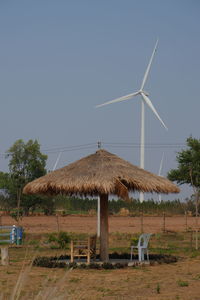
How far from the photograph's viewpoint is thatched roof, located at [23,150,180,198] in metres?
13.6

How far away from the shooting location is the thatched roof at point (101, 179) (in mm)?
13641

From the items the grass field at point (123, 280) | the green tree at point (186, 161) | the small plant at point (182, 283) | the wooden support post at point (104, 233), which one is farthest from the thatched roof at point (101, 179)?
the green tree at point (186, 161)

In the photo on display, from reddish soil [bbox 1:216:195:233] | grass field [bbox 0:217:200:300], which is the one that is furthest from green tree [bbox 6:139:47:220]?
grass field [bbox 0:217:200:300]

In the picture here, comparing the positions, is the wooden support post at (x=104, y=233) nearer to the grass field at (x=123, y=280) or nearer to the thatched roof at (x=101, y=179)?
the thatched roof at (x=101, y=179)

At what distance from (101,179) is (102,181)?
0.09 m

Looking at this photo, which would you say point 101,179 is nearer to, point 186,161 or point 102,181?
point 102,181

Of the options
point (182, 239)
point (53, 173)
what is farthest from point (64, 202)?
point (53, 173)

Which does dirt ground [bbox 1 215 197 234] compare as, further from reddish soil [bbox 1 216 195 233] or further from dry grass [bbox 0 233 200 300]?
dry grass [bbox 0 233 200 300]

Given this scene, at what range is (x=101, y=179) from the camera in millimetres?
13547

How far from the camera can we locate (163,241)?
22.0 metres

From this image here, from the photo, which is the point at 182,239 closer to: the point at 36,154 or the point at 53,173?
the point at 53,173

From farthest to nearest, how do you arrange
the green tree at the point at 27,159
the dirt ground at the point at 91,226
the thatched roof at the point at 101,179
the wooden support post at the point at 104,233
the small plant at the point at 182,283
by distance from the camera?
1. the green tree at the point at 27,159
2. the dirt ground at the point at 91,226
3. the wooden support post at the point at 104,233
4. the thatched roof at the point at 101,179
5. the small plant at the point at 182,283

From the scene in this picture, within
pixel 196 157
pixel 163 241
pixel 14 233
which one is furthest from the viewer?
A: pixel 196 157

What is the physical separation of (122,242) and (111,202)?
95.4 feet
